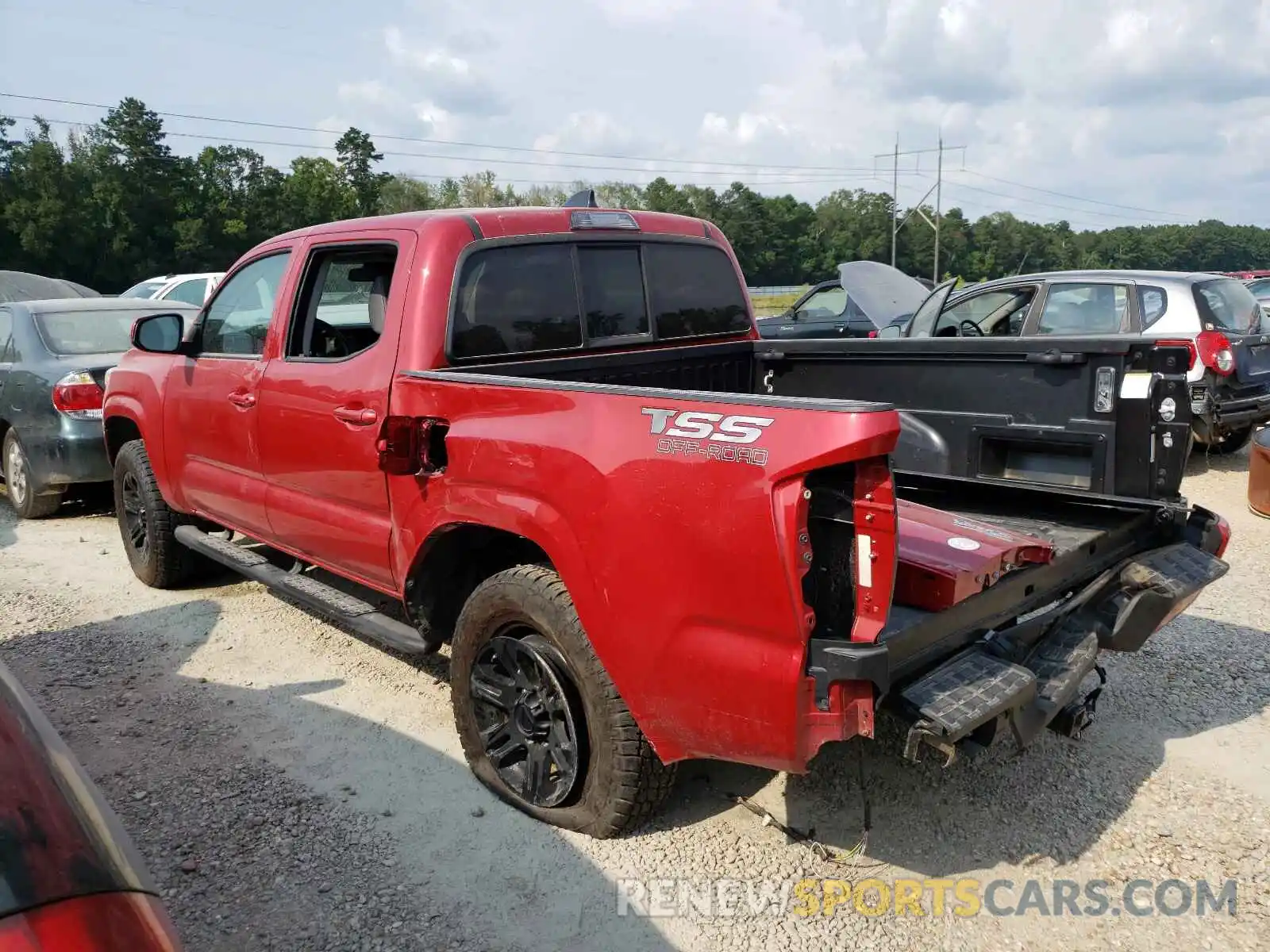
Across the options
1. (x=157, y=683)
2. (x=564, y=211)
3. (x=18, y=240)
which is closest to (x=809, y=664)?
(x=564, y=211)

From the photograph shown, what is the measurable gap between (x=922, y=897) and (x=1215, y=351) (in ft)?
22.4

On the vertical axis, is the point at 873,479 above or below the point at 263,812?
above

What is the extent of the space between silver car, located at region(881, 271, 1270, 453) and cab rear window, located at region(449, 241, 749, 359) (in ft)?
12.0

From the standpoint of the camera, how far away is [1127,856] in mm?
3033

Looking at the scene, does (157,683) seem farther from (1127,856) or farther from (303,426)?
(1127,856)

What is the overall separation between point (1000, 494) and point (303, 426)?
2926 millimetres

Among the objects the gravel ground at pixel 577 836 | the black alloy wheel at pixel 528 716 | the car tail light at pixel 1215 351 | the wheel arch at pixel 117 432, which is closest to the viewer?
the gravel ground at pixel 577 836

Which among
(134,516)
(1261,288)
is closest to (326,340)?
(134,516)

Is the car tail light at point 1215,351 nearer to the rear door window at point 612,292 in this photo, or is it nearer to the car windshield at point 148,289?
the rear door window at point 612,292

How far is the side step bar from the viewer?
375 cm

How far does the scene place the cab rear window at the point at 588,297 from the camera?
12.1ft

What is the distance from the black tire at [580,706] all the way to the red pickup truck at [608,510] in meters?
0.01

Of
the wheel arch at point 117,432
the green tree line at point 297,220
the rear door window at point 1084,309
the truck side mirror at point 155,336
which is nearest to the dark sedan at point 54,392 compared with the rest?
the wheel arch at point 117,432

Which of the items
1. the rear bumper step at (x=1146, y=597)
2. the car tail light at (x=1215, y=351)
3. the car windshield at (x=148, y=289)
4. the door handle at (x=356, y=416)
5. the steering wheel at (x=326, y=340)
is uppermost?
the car windshield at (x=148, y=289)
